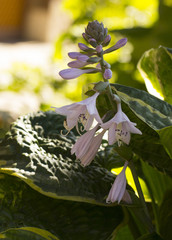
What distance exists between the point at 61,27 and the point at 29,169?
7.54 m

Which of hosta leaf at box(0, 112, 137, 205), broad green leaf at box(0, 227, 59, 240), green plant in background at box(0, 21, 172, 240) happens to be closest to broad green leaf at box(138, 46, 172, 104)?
green plant in background at box(0, 21, 172, 240)

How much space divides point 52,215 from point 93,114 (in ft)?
0.61

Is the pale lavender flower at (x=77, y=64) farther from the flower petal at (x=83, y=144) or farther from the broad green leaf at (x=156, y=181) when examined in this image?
the broad green leaf at (x=156, y=181)

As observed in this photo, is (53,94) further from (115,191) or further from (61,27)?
(61,27)

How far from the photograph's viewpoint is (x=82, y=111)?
497 millimetres

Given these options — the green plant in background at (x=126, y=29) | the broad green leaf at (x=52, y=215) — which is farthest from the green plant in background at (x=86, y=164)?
the green plant in background at (x=126, y=29)

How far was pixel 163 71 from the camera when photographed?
75 cm

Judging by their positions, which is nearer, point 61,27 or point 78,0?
point 78,0

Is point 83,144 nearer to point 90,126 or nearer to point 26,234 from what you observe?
point 90,126

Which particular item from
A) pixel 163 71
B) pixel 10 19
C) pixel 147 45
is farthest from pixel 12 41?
pixel 163 71

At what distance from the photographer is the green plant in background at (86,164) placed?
0.52m

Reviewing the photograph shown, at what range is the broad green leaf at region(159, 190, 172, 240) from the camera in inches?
26.0

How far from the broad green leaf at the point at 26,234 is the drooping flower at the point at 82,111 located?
143 mm

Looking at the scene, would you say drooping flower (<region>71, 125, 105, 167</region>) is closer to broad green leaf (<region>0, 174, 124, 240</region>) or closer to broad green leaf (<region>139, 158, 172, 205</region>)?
broad green leaf (<region>0, 174, 124, 240</region>)
